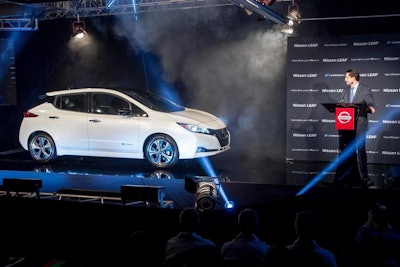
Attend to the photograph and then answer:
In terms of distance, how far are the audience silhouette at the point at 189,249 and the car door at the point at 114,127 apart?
5.94m

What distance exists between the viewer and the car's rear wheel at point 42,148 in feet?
38.6

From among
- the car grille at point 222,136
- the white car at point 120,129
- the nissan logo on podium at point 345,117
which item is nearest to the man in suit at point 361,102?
the nissan logo on podium at point 345,117

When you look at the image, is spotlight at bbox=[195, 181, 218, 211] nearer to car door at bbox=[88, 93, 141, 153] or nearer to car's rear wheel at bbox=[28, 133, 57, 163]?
car door at bbox=[88, 93, 141, 153]

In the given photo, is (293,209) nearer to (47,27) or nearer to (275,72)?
(275,72)

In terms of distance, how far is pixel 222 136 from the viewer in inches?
438

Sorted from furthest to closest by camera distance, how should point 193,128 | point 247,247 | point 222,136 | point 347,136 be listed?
point 222,136, point 193,128, point 347,136, point 247,247

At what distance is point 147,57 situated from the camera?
46.9ft

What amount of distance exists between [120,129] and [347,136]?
4976mm

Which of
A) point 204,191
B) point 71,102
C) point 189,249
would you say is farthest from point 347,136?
point 71,102

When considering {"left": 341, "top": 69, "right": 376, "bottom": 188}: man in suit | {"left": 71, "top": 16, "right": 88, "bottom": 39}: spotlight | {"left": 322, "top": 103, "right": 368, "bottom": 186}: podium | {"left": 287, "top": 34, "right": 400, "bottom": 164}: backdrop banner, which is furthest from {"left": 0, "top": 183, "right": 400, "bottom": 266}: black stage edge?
{"left": 71, "top": 16, "right": 88, "bottom": 39}: spotlight

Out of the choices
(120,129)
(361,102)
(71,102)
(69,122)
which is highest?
(71,102)

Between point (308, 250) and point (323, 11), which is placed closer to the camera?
point (308, 250)

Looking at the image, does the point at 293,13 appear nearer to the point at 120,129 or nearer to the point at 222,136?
the point at 222,136

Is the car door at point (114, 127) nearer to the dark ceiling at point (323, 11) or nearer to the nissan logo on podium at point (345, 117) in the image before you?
the dark ceiling at point (323, 11)
